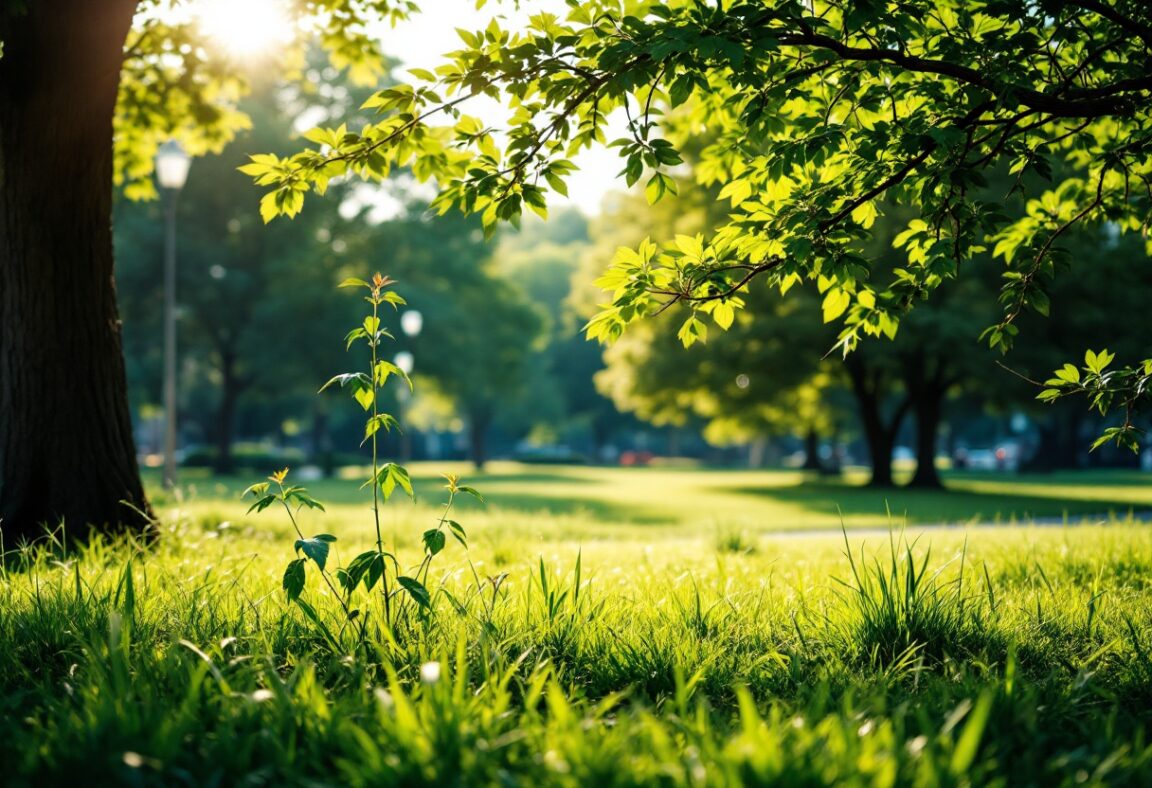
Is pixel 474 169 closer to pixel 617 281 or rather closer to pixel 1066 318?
pixel 617 281

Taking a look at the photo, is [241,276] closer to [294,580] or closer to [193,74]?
[193,74]

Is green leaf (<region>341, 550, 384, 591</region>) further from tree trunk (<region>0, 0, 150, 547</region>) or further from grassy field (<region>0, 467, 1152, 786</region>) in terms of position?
tree trunk (<region>0, 0, 150, 547</region>)

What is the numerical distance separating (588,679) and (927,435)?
24907 mm

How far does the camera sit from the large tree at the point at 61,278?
5.69m

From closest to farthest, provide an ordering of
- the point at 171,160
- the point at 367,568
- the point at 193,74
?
1. the point at 367,568
2. the point at 193,74
3. the point at 171,160

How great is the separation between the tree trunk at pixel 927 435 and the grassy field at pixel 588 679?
20.9 m

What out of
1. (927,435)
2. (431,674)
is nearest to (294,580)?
(431,674)

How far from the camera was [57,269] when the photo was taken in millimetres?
5883

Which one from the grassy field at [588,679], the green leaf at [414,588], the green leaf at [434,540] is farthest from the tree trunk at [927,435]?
the green leaf at [414,588]

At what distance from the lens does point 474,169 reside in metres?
4.24

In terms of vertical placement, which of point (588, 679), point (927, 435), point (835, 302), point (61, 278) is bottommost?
point (588, 679)

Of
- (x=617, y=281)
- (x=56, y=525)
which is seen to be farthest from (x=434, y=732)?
(x=56, y=525)

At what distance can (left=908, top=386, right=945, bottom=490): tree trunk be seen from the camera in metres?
25.6

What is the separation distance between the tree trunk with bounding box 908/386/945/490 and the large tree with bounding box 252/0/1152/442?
22.2 meters
